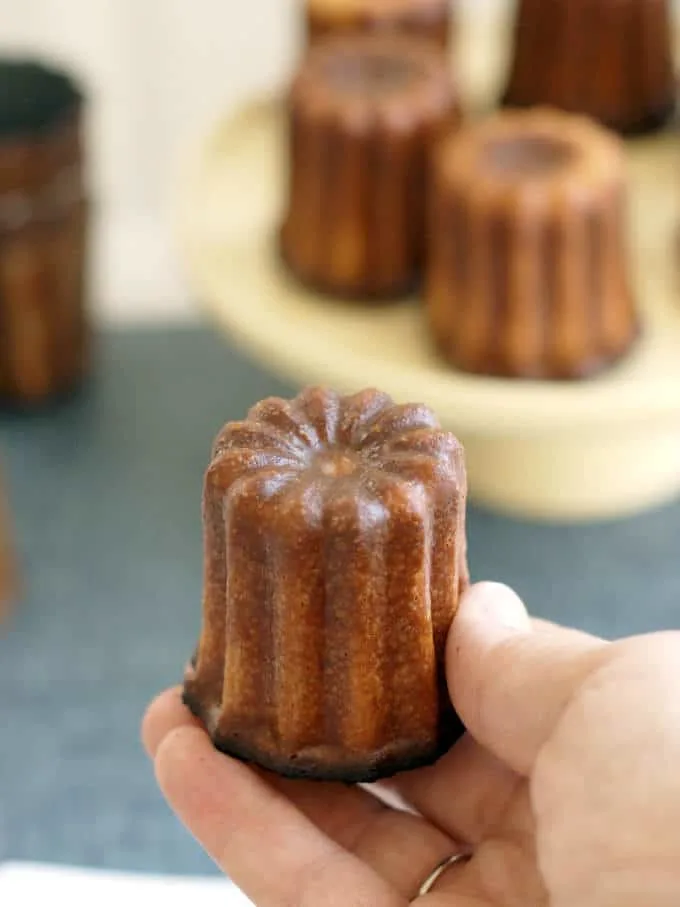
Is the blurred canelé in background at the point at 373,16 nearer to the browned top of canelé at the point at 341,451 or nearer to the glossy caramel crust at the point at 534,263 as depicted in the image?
the glossy caramel crust at the point at 534,263

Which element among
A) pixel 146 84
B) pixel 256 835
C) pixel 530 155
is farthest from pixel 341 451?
pixel 146 84

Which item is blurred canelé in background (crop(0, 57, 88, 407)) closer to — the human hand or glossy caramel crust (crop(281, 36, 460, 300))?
glossy caramel crust (crop(281, 36, 460, 300))

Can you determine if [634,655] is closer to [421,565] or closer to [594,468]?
[421,565]

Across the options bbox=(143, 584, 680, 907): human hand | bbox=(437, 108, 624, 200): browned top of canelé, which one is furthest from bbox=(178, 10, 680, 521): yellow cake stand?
bbox=(143, 584, 680, 907): human hand

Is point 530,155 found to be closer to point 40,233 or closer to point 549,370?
point 549,370

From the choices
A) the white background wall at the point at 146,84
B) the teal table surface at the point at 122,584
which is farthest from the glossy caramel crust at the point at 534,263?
the white background wall at the point at 146,84

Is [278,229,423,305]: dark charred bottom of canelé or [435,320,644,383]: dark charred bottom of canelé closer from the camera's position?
[435,320,644,383]: dark charred bottom of canelé
